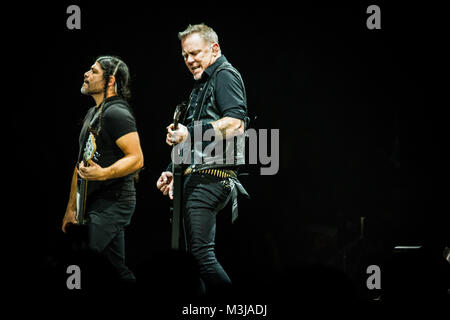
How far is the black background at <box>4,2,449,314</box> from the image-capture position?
3.75 m

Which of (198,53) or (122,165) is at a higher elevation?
(198,53)

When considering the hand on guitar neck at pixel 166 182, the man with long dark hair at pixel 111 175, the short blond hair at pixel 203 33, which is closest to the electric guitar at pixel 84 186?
the man with long dark hair at pixel 111 175

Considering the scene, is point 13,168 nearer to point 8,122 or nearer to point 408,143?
point 8,122

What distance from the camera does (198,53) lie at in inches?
114

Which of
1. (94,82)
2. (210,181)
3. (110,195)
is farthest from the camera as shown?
(94,82)

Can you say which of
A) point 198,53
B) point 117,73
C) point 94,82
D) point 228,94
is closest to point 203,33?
point 198,53

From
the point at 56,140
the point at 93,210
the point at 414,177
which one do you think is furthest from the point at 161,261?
the point at 414,177

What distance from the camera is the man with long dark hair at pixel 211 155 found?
260cm

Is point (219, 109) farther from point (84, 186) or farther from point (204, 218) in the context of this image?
point (84, 186)

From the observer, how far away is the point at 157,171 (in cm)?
380

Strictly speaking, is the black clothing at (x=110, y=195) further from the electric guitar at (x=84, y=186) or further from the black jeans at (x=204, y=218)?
the black jeans at (x=204, y=218)

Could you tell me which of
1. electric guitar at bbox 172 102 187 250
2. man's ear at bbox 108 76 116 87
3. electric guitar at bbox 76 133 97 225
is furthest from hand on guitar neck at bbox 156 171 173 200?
man's ear at bbox 108 76 116 87

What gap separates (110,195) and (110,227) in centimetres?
18

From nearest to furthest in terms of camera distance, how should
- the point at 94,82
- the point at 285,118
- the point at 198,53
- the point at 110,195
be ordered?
the point at 198,53
the point at 110,195
the point at 94,82
the point at 285,118
